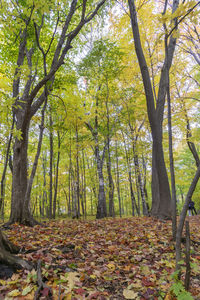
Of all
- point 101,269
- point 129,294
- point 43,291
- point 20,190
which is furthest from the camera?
point 20,190

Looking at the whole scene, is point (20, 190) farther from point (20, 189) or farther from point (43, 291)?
point (43, 291)

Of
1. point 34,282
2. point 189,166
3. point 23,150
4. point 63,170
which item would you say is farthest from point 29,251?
point 189,166

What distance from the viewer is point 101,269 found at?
8.82 feet

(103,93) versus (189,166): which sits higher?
(103,93)

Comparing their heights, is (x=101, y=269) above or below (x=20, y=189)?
below

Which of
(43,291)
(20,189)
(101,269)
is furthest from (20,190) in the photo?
(43,291)

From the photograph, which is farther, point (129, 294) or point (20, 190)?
point (20, 190)

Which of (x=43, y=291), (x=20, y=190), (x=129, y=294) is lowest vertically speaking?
(x=129, y=294)

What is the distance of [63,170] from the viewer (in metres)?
21.2

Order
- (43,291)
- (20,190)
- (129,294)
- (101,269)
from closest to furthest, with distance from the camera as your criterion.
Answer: (43,291), (129,294), (101,269), (20,190)

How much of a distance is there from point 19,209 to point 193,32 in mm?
13579

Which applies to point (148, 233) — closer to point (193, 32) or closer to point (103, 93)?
point (103, 93)

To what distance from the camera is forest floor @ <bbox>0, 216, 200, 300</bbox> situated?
6.30ft

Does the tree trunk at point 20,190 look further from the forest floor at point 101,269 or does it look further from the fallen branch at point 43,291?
the fallen branch at point 43,291
